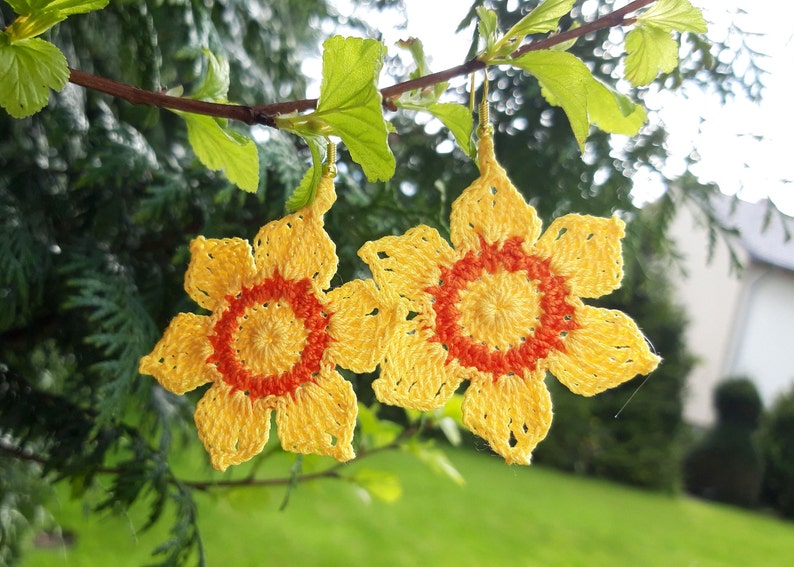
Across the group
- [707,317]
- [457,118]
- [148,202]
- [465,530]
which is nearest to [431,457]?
[148,202]

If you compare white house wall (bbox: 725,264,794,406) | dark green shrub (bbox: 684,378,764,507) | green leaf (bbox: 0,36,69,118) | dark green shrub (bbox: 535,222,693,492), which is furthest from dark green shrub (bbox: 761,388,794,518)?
green leaf (bbox: 0,36,69,118)

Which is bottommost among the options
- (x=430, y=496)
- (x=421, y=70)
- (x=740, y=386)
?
(x=430, y=496)

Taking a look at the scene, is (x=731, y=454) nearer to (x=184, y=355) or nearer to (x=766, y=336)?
(x=766, y=336)

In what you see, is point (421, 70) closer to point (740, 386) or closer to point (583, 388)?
point (583, 388)

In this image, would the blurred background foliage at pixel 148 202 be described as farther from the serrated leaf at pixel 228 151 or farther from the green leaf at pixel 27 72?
the green leaf at pixel 27 72

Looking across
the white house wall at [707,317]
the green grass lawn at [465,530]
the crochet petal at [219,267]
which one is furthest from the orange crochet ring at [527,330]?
the white house wall at [707,317]

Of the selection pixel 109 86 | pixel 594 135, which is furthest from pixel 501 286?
pixel 594 135
